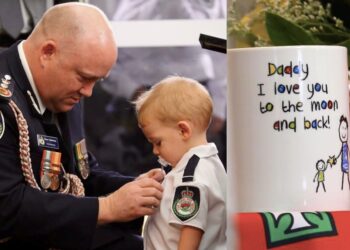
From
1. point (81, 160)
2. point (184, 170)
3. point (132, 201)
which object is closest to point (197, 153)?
point (184, 170)

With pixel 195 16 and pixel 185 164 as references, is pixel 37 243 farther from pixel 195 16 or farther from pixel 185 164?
pixel 195 16

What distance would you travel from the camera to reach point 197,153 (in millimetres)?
1116

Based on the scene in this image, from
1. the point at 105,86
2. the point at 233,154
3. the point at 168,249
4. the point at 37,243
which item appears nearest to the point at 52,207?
the point at 37,243

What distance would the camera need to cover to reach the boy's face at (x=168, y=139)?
115cm

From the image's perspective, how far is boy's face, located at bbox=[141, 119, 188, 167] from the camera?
1.15 m

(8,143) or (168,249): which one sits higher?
(8,143)

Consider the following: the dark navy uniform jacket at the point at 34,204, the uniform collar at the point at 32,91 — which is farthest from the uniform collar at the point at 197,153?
the uniform collar at the point at 32,91

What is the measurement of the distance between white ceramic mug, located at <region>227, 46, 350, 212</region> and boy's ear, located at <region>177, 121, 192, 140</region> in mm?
478

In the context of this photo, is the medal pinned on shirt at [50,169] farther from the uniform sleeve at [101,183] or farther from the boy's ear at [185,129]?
the boy's ear at [185,129]

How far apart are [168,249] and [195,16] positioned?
74.9 inches

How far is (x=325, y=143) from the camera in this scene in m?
0.65

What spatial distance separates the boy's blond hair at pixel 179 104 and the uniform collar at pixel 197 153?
44mm

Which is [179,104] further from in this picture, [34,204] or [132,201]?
[34,204]

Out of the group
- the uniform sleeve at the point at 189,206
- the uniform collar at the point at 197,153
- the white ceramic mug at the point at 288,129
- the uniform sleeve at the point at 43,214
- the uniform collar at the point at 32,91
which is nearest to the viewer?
the white ceramic mug at the point at 288,129
